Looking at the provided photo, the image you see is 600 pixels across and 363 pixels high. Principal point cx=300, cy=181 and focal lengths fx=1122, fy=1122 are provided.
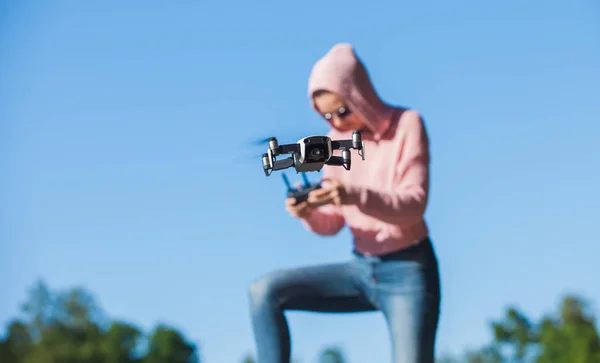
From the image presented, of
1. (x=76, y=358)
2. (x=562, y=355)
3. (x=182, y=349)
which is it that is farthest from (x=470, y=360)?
(x=76, y=358)

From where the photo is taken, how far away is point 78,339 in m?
7.33

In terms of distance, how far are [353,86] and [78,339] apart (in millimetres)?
2786

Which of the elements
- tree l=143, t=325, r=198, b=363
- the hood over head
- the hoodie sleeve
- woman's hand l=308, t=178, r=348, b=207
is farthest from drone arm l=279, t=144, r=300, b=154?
tree l=143, t=325, r=198, b=363

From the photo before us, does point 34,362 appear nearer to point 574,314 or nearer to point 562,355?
point 562,355

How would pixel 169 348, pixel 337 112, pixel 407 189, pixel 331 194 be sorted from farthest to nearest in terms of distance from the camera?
1. pixel 169 348
2. pixel 337 112
3. pixel 407 189
4. pixel 331 194

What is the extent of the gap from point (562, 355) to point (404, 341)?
4.29 meters

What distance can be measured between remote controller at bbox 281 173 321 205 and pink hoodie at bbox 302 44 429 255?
0.84ft

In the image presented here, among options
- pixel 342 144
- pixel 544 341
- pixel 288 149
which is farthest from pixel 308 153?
pixel 544 341

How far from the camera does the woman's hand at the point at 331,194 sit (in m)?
5.16

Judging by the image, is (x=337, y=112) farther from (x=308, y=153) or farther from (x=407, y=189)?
(x=308, y=153)

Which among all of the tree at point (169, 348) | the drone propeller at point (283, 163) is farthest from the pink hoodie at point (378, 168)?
the tree at point (169, 348)

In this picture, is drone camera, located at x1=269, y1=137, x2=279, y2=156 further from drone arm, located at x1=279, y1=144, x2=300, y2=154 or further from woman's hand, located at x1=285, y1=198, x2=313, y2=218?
woman's hand, located at x1=285, y1=198, x2=313, y2=218

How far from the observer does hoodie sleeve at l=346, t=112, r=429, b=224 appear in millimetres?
5320

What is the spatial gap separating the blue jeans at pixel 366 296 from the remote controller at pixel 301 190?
0.43m
